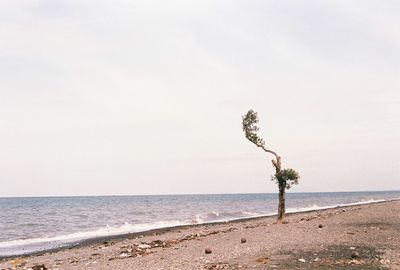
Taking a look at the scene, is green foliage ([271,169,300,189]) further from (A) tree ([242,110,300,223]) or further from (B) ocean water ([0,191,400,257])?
(B) ocean water ([0,191,400,257])

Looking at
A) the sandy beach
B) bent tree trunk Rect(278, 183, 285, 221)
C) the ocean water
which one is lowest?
the ocean water

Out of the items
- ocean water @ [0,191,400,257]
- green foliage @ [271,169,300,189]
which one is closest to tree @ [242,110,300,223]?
green foliage @ [271,169,300,189]

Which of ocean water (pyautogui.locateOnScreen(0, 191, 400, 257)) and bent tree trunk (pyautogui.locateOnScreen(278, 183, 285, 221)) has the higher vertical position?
bent tree trunk (pyautogui.locateOnScreen(278, 183, 285, 221))

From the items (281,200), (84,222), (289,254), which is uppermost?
(281,200)

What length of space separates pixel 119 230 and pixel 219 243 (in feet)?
94.8

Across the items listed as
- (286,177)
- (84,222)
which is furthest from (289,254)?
(84,222)

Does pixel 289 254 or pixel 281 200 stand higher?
pixel 281 200

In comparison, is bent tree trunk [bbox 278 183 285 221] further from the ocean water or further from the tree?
the ocean water

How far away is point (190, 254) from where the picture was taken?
19547 millimetres

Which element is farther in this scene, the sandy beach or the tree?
the tree

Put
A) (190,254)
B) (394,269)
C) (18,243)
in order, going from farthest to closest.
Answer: (18,243), (190,254), (394,269)

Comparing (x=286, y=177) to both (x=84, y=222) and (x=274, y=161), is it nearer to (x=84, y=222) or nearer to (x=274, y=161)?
(x=274, y=161)

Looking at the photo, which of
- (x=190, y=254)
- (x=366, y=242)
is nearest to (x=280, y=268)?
(x=190, y=254)

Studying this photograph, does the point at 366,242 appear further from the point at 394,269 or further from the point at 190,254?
the point at 190,254
